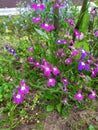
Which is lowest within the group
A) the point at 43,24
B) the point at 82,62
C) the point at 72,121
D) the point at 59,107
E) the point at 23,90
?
the point at 72,121

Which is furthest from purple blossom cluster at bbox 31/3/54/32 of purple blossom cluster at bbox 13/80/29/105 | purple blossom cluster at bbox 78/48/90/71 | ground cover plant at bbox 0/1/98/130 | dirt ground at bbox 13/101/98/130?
dirt ground at bbox 13/101/98/130

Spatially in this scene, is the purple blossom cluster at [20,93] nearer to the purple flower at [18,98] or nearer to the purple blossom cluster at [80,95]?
the purple flower at [18,98]

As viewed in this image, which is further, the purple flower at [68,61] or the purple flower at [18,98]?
the purple flower at [68,61]

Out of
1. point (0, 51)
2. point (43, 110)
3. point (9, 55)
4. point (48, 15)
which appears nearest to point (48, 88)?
point (43, 110)

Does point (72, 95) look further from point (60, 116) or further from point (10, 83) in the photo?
point (10, 83)

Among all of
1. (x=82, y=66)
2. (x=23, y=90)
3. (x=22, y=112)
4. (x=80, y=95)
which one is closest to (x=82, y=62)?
(x=82, y=66)

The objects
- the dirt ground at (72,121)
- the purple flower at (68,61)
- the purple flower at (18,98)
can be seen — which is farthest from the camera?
the purple flower at (68,61)

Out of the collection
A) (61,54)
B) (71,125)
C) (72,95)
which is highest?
(61,54)

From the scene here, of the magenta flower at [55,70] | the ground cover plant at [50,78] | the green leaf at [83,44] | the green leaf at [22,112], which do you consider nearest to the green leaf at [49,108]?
the ground cover plant at [50,78]

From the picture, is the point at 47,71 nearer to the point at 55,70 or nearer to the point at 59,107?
the point at 55,70

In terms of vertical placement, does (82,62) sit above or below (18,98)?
above

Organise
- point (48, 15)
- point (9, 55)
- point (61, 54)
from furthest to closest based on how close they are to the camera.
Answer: point (48, 15)
point (9, 55)
point (61, 54)
